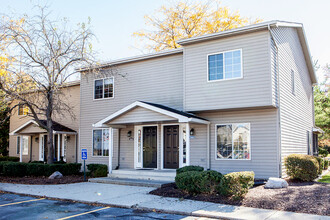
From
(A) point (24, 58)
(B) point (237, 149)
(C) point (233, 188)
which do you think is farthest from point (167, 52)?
(C) point (233, 188)

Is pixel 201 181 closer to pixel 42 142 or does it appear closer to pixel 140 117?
pixel 140 117

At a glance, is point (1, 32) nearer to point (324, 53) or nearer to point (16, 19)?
point (16, 19)

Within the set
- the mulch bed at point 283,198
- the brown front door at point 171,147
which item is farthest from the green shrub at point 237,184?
the brown front door at point 171,147

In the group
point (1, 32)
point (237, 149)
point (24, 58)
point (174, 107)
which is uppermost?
point (1, 32)

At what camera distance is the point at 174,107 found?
14812 mm

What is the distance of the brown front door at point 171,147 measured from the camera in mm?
14594

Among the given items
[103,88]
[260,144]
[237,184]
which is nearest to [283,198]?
[237,184]

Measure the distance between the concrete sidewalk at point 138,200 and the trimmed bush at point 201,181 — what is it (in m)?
0.66

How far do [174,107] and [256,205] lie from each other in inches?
284

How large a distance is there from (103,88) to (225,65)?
7.35 metres

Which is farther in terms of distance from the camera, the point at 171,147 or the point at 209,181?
the point at 171,147

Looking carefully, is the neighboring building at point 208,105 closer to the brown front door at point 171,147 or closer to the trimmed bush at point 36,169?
the brown front door at point 171,147

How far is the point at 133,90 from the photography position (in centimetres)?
1619

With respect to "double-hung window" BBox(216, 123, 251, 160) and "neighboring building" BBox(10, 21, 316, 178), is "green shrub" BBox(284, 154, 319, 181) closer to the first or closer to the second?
"neighboring building" BBox(10, 21, 316, 178)
